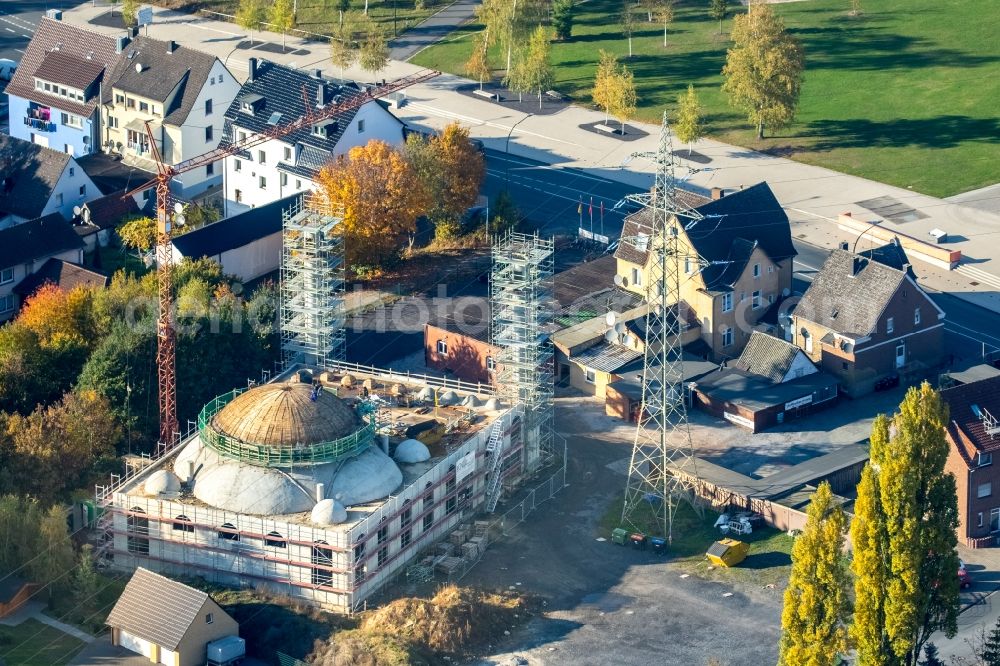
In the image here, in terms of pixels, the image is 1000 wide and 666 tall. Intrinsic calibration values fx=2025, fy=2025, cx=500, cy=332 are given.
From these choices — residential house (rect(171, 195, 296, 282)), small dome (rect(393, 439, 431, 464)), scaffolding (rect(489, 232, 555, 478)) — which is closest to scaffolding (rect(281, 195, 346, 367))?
scaffolding (rect(489, 232, 555, 478))

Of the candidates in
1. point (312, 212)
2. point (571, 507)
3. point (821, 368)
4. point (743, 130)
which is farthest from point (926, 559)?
point (743, 130)

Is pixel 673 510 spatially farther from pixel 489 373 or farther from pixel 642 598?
pixel 489 373

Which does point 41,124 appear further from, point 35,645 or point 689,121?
point 35,645

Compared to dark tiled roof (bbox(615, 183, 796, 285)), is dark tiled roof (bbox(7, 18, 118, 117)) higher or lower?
higher

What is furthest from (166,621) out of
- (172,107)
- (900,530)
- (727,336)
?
(172,107)

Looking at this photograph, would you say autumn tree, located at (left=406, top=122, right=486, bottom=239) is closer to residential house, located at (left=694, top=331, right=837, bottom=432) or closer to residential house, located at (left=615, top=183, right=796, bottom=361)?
residential house, located at (left=615, top=183, right=796, bottom=361)

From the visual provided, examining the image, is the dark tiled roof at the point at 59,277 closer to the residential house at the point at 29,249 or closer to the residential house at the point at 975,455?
the residential house at the point at 29,249

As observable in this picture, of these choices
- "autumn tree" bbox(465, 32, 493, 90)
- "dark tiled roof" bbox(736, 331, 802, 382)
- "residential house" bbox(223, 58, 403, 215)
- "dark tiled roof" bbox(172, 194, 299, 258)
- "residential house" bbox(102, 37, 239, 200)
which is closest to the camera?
"dark tiled roof" bbox(736, 331, 802, 382)
